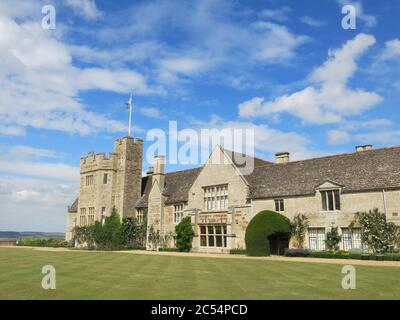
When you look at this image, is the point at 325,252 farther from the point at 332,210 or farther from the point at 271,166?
the point at 271,166

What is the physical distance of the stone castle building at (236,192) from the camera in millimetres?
27562

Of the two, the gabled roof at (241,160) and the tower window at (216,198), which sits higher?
the gabled roof at (241,160)

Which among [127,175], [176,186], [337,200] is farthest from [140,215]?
[337,200]

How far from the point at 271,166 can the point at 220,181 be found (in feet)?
16.1

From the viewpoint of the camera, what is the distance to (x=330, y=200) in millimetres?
28688

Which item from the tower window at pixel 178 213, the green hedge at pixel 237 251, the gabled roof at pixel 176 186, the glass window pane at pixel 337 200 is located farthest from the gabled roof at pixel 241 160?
the glass window pane at pixel 337 200

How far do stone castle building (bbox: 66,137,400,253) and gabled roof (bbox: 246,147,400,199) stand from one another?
0.07 m

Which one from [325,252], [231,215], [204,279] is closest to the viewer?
[204,279]

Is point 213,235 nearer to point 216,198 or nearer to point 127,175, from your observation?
point 216,198

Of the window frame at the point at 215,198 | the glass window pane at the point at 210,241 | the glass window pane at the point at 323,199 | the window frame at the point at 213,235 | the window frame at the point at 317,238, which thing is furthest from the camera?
the glass window pane at the point at 210,241

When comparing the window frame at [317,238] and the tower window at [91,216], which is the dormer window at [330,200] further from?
the tower window at [91,216]

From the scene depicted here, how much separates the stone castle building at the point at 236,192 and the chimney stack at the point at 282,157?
9cm

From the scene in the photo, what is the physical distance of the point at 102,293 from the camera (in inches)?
406
